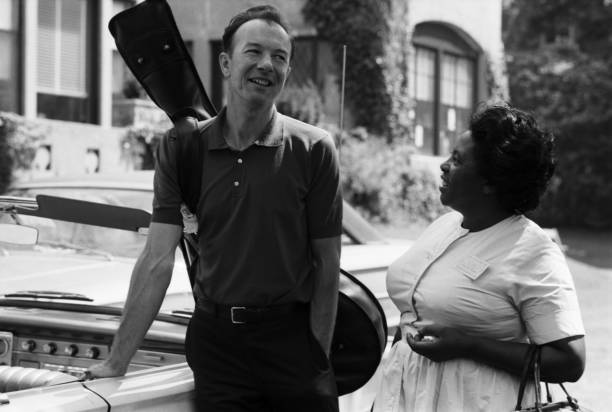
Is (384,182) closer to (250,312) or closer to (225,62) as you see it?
(225,62)

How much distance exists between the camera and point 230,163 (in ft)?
9.21

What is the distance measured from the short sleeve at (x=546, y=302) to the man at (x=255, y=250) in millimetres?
620

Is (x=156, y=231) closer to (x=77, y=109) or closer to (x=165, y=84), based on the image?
(x=165, y=84)

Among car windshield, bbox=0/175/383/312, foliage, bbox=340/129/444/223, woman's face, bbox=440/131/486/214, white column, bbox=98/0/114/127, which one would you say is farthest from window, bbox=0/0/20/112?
woman's face, bbox=440/131/486/214

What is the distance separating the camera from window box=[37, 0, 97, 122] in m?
13.8

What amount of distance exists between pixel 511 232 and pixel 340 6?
1532cm

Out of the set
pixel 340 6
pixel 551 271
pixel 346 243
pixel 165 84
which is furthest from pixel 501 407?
pixel 340 6

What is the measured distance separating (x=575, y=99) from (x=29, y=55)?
1714cm

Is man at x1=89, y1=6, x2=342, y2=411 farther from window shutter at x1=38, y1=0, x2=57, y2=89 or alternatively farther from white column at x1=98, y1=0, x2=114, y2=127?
white column at x1=98, y1=0, x2=114, y2=127

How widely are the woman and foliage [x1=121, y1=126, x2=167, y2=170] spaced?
457 inches

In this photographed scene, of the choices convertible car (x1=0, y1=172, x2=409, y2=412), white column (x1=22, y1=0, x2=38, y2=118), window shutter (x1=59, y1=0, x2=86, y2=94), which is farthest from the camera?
window shutter (x1=59, y1=0, x2=86, y2=94)

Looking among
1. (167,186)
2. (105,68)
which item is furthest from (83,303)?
(105,68)

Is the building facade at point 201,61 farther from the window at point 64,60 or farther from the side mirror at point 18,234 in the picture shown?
the side mirror at point 18,234

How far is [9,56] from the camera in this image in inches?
523
